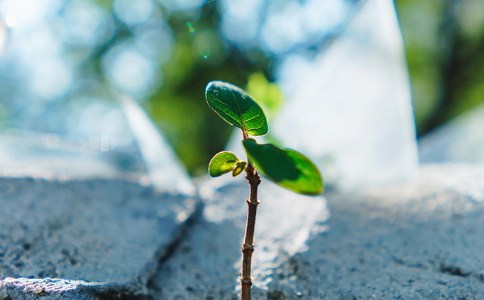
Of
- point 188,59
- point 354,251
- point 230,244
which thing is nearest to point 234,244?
point 230,244

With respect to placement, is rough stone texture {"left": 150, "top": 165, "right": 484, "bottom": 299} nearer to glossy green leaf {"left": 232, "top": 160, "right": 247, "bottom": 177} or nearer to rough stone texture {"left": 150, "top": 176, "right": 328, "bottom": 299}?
rough stone texture {"left": 150, "top": 176, "right": 328, "bottom": 299}

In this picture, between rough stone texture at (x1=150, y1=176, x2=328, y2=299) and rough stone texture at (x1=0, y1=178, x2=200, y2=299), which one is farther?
rough stone texture at (x1=150, y1=176, x2=328, y2=299)

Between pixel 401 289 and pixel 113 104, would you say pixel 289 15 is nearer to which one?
pixel 113 104

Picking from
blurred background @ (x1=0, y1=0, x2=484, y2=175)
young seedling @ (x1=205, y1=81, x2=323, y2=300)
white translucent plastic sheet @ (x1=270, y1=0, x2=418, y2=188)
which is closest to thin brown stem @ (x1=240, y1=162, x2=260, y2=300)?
young seedling @ (x1=205, y1=81, x2=323, y2=300)

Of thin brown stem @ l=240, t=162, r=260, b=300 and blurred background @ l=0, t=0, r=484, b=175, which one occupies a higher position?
blurred background @ l=0, t=0, r=484, b=175

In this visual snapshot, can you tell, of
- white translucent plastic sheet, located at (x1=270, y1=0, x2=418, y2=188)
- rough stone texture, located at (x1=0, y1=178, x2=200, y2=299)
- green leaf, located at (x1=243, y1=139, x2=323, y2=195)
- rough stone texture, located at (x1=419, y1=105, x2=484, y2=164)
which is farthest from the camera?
rough stone texture, located at (x1=419, y1=105, x2=484, y2=164)

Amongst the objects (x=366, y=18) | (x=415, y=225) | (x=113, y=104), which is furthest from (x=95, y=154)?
(x=113, y=104)
